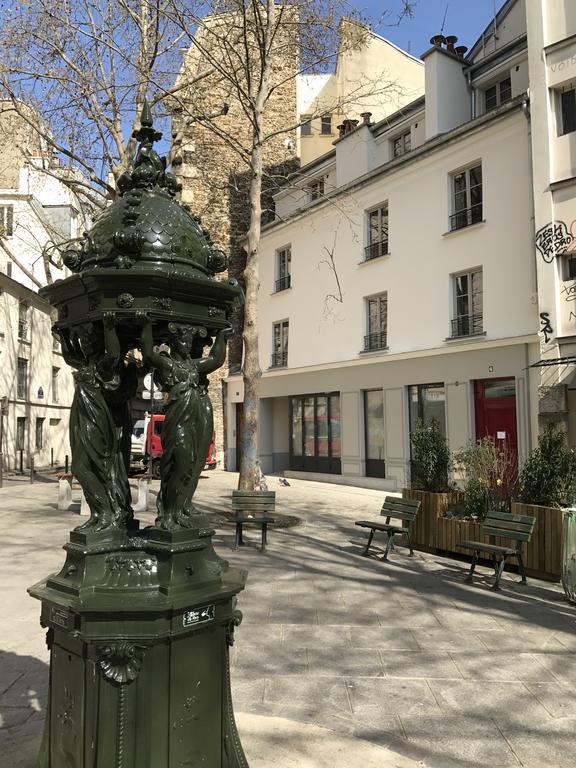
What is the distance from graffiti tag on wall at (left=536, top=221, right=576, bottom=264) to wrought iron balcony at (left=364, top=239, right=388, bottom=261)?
6045 millimetres

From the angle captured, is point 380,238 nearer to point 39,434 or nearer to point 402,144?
point 402,144

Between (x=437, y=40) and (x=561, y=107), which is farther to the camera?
(x=437, y=40)

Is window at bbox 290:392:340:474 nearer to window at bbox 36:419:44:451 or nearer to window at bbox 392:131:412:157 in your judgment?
window at bbox 392:131:412:157

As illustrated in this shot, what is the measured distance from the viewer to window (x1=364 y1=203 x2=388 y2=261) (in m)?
19.6

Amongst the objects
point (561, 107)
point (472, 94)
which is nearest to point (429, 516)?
point (561, 107)

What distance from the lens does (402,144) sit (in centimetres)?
2028

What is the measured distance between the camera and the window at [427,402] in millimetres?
17141

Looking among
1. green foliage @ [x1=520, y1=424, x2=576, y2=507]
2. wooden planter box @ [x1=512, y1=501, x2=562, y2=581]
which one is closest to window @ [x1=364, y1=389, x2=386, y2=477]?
green foliage @ [x1=520, y1=424, x2=576, y2=507]

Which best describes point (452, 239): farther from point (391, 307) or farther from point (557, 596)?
point (557, 596)

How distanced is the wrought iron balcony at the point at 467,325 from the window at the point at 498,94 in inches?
250

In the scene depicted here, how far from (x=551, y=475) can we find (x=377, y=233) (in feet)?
44.7

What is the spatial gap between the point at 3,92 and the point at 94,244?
573 inches

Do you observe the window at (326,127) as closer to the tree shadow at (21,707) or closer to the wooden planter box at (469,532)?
→ the wooden planter box at (469,532)

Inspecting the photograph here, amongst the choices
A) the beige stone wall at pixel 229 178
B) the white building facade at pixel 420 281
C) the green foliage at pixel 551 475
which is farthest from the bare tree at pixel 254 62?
the beige stone wall at pixel 229 178
